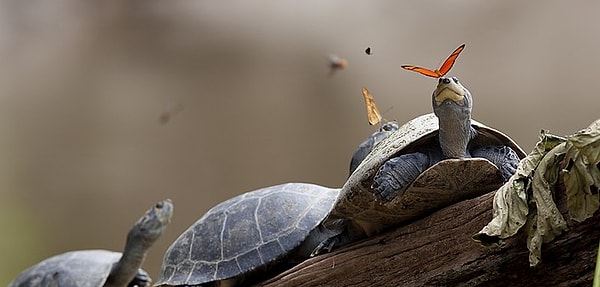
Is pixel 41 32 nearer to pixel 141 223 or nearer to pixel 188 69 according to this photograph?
pixel 188 69

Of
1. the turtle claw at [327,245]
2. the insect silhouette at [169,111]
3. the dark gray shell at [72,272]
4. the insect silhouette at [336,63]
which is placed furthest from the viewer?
the insect silhouette at [169,111]

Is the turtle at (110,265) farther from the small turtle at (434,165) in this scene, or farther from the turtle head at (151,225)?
the small turtle at (434,165)

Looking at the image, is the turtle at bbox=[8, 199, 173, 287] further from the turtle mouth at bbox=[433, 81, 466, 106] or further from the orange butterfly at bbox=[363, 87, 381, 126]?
the turtle mouth at bbox=[433, 81, 466, 106]

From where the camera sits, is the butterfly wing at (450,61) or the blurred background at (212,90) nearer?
the butterfly wing at (450,61)

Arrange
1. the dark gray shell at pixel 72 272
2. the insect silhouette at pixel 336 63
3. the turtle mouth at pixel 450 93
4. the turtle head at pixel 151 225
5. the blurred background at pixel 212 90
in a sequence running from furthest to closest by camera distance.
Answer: the insect silhouette at pixel 336 63 < the blurred background at pixel 212 90 < the dark gray shell at pixel 72 272 < the turtle head at pixel 151 225 < the turtle mouth at pixel 450 93

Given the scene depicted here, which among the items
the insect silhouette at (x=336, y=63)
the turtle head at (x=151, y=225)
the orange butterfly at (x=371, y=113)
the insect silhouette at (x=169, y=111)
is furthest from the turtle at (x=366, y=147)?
the insect silhouette at (x=169, y=111)

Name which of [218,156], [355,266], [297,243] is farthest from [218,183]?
[355,266]

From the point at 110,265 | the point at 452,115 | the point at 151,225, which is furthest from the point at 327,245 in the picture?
the point at 110,265
